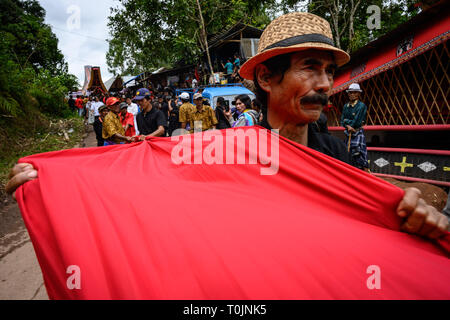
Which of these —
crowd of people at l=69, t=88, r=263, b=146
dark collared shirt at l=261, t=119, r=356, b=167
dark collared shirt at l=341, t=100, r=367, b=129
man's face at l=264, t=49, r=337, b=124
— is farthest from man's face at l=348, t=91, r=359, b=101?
man's face at l=264, t=49, r=337, b=124

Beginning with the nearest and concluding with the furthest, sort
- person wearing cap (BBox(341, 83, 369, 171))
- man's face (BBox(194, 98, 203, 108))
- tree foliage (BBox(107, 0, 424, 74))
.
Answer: person wearing cap (BBox(341, 83, 369, 171)), man's face (BBox(194, 98, 203, 108)), tree foliage (BBox(107, 0, 424, 74))

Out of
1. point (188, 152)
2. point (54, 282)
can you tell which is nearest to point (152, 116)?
point (188, 152)

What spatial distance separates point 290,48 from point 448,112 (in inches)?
234

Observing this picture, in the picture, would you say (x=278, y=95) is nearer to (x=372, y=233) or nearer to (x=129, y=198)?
(x=372, y=233)

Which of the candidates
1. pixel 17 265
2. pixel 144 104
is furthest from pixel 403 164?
pixel 17 265

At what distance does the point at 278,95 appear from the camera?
1.45m

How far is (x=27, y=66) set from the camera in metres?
18.0

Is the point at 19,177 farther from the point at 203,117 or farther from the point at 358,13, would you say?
the point at 358,13

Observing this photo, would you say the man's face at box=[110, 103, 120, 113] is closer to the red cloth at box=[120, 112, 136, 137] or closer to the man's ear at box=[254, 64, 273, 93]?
the red cloth at box=[120, 112, 136, 137]

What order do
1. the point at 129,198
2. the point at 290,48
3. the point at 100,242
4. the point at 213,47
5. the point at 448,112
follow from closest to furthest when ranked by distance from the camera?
the point at 100,242 < the point at 129,198 < the point at 290,48 < the point at 448,112 < the point at 213,47

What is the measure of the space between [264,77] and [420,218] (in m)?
1.04

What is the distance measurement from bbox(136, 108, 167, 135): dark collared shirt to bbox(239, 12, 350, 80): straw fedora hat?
14.3 feet

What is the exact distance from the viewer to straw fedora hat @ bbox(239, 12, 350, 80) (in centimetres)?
133

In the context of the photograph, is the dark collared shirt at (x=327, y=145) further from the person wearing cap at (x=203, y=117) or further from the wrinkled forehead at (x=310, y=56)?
the person wearing cap at (x=203, y=117)
